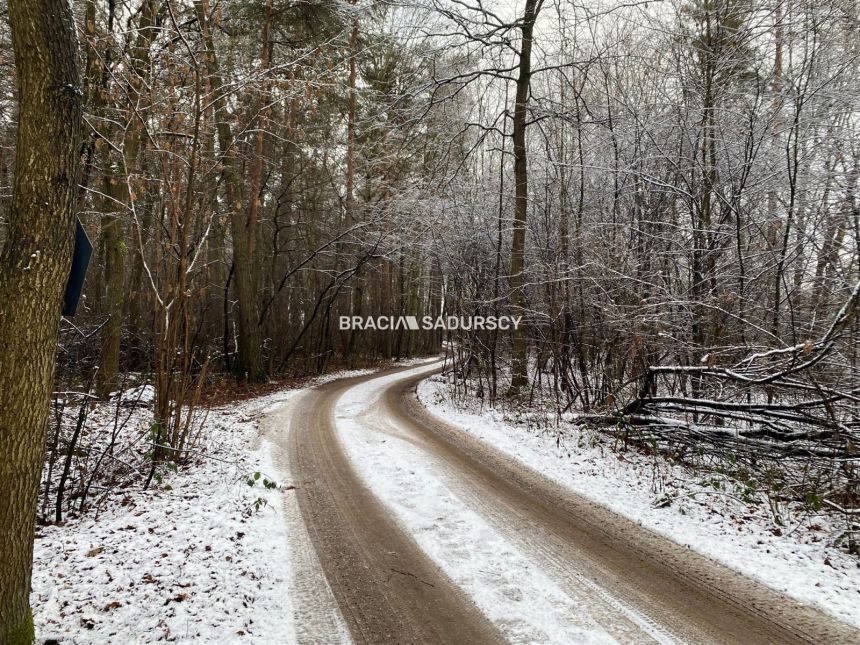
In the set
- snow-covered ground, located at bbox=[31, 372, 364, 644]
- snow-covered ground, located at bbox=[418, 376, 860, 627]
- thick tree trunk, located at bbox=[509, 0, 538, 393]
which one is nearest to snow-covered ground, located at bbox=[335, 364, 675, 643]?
snow-covered ground, located at bbox=[31, 372, 364, 644]

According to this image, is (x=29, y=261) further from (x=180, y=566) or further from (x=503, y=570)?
(x=503, y=570)

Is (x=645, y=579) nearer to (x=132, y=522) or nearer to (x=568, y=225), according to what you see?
(x=132, y=522)

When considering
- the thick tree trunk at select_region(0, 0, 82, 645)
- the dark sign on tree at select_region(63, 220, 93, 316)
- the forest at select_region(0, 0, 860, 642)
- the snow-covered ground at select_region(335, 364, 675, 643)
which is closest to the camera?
the thick tree trunk at select_region(0, 0, 82, 645)

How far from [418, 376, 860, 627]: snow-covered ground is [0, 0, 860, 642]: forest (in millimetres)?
432

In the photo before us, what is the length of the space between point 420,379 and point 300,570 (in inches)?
530

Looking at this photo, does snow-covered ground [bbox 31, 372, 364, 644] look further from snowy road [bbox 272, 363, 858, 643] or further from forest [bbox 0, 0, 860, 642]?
forest [bbox 0, 0, 860, 642]

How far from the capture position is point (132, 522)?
421cm

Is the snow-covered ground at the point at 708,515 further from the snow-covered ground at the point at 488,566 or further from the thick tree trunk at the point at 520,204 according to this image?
the thick tree trunk at the point at 520,204

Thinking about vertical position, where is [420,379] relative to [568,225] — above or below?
below

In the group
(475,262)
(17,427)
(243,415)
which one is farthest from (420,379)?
(17,427)

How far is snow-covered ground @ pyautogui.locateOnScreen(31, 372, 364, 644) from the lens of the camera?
276 cm

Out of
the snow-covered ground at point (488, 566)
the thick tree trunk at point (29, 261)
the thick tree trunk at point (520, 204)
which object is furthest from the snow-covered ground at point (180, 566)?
the thick tree trunk at point (520, 204)

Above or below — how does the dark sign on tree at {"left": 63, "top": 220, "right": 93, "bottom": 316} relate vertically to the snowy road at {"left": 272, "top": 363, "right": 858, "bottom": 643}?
above

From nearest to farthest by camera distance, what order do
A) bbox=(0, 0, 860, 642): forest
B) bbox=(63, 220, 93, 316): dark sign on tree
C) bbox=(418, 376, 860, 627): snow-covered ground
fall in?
1. bbox=(63, 220, 93, 316): dark sign on tree
2. bbox=(418, 376, 860, 627): snow-covered ground
3. bbox=(0, 0, 860, 642): forest
